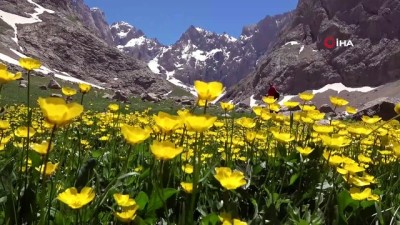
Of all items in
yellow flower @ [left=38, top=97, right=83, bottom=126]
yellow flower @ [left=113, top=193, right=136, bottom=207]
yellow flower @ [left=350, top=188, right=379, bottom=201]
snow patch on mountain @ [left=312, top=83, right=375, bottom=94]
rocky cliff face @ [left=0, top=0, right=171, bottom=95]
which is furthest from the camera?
rocky cliff face @ [left=0, top=0, right=171, bottom=95]

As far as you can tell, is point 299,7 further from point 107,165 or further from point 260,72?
point 107,165

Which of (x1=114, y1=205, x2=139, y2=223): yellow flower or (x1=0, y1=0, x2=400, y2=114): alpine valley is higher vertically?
(x1=0, y1=0, x2=400, y2=114): alpine valley

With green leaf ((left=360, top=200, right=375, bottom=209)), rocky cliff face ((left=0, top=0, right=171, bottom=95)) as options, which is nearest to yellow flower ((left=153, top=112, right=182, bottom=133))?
green leaf ((left=360, top=200, right=375, bottom=209))

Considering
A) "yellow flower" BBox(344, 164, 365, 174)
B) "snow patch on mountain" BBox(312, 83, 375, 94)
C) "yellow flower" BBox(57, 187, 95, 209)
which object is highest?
"snow patch on mountain" BBox(312, 83, 375, 94)

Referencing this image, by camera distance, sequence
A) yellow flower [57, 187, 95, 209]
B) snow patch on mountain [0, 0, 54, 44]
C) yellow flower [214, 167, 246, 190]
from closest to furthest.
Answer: yellow flower [57, 187, 95, 209] < yellow flower [214, 167, 246, 190] < snow patch on mountain [0, 0, 54, 44]

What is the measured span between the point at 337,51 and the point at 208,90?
12003cm

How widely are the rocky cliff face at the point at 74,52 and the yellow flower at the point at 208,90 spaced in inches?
3763

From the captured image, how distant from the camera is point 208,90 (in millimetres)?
2211

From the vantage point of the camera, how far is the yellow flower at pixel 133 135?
2.14 meters

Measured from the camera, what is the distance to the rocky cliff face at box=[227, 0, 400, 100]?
347ft

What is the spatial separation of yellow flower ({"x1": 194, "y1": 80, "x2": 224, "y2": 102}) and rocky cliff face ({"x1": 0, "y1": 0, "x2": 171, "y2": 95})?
95574mm

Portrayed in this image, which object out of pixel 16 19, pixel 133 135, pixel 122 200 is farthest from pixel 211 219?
pixel 16 19

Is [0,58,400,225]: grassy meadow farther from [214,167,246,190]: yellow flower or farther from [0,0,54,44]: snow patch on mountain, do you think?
[0,0,54,44]: snow patch on mountain

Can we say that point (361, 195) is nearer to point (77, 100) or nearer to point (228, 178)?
point (228, 178)
